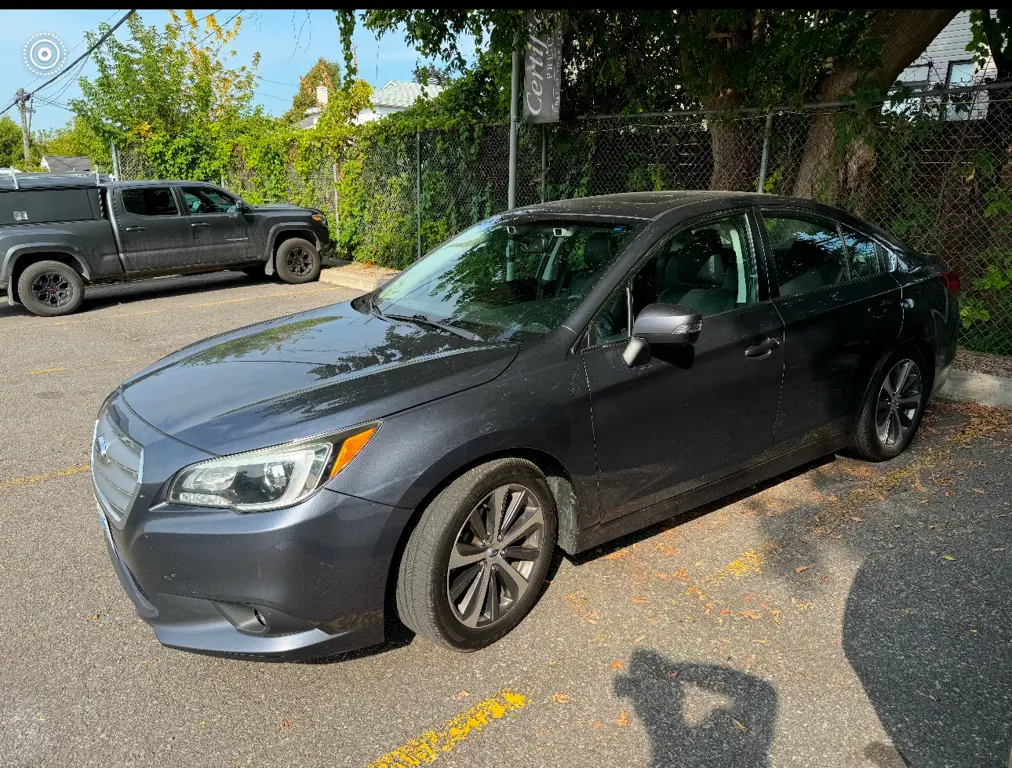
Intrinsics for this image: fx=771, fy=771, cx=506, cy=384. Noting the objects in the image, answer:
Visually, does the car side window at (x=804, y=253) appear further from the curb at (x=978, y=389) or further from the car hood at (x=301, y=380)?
the curb at (x=978, y=389)

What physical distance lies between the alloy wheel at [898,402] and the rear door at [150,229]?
10.0m

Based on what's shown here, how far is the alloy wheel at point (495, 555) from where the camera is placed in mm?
2867

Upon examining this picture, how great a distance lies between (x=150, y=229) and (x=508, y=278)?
29.6 ft

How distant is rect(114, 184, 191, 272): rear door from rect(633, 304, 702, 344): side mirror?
388 inches

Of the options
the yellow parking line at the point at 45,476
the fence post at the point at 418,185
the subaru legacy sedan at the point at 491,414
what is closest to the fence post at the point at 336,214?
the fence post at the point at 418,185

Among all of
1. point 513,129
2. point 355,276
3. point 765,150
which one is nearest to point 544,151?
point 513,129

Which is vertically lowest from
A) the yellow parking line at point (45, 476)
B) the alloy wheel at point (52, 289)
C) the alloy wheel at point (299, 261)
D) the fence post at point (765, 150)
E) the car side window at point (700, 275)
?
the yellow parking line at point (45, 476)

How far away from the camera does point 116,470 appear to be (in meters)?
2.91

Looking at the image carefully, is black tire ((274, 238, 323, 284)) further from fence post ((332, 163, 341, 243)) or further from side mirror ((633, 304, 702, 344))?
side mirror ((633, 304, 702, 344))

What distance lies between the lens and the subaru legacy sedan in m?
2.59

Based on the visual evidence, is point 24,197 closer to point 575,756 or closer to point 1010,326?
point 575,756

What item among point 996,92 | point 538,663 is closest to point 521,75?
point 996,92

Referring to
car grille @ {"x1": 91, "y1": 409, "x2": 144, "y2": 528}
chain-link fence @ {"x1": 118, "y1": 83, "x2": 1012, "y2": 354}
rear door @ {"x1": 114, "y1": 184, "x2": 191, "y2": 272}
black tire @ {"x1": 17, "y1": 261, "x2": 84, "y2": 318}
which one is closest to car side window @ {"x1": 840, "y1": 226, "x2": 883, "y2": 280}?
chain-link fence @ {"x1": 118, "y1": 83, "x2": 1012, "y2": 354}

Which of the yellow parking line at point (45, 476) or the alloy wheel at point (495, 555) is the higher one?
the alloy wheel at point (495, 555)
